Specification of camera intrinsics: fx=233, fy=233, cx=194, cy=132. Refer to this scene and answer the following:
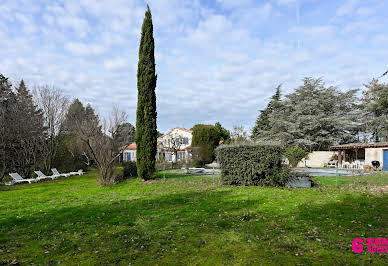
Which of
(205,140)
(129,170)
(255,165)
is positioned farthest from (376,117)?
(129,170)

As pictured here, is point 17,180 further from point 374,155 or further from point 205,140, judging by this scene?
point 374,155

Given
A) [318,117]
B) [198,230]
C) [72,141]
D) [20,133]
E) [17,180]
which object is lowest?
[17,180]

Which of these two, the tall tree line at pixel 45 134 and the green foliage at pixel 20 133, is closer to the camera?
the tall tree line at pixel 45 134

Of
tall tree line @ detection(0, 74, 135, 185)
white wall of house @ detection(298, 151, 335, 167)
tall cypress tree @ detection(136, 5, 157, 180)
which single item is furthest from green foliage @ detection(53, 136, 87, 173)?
white wall of house @ detection(298, 151, 335, 167)

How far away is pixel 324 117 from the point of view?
96.8 ft

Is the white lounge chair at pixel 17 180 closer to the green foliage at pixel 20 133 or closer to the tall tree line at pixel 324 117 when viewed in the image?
the green foliage at pixel 20 133

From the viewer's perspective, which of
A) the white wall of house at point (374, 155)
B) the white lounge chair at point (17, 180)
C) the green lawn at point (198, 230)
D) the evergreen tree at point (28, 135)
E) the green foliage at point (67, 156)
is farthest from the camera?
the green foliage at point (67, 156)

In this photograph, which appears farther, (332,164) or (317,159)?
(317,159)

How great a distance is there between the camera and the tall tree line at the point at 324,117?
2853 centimetres

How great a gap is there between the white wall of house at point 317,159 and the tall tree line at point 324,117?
1.77 meters

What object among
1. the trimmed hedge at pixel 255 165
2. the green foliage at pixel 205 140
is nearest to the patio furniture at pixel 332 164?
the green foliage at pixel 205 140

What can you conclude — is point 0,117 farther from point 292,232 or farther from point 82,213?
point 292,232

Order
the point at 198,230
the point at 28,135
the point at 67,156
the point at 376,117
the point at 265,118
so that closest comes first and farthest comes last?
the point at 198,230
the point at 28,135
the point at 67,156
the point at 376,117
the point at 265,118

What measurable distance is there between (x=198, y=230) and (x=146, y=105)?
1039cm
